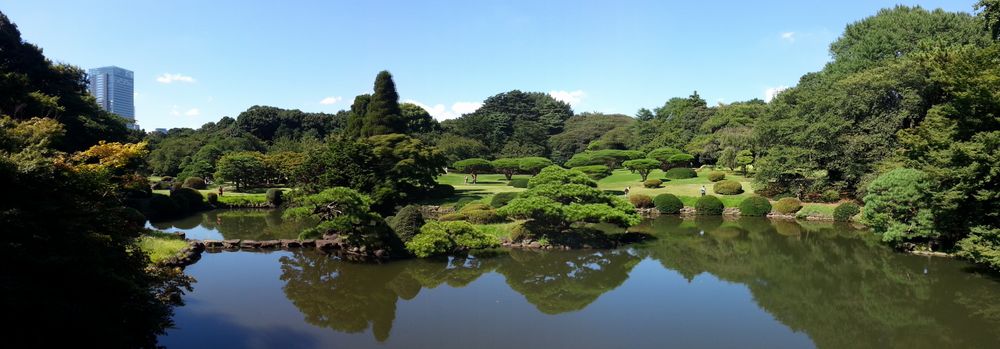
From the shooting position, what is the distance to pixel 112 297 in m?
7.14

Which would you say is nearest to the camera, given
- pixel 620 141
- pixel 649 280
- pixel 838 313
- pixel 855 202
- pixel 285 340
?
pixel 285 340

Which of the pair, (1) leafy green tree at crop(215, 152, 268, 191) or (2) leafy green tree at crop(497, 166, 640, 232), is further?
(1) leafy green tree at crop(215, 152, 268, 191)

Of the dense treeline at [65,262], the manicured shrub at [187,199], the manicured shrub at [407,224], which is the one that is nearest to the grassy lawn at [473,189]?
the manicured shrub at [407,224]

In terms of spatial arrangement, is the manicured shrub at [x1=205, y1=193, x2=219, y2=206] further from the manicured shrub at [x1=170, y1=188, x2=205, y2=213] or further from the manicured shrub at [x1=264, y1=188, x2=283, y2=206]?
the manicured shrub at [x1=264, y1=188, x2=283, y2=206]

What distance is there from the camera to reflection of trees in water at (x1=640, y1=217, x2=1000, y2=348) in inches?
399

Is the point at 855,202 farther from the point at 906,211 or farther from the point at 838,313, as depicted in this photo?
the point at 838,313

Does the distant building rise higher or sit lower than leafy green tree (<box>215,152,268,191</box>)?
higher

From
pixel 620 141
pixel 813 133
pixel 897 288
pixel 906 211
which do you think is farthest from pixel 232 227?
pixel 620 141

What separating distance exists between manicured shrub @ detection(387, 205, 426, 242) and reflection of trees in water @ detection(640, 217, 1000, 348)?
8032 mm

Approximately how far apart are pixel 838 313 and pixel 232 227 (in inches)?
923

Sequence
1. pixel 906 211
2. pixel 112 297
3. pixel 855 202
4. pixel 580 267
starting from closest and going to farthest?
pixel 112 297, pixel 580 267, pixel 906 211, pixel 855 202

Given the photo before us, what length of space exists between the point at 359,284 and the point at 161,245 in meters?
7.06

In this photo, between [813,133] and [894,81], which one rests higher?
[894,81]

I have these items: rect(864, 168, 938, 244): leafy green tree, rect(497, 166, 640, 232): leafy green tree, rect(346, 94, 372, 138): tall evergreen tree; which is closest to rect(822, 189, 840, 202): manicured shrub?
rect(864, 168, 938, 244): leafy green tree
